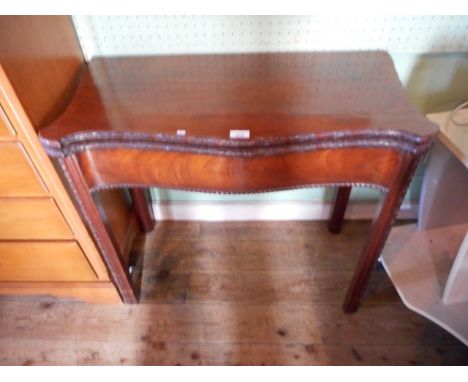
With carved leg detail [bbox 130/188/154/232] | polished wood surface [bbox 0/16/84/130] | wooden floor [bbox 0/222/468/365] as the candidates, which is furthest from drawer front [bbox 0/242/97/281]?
polished wood surface [bbox 0/16/84/130]

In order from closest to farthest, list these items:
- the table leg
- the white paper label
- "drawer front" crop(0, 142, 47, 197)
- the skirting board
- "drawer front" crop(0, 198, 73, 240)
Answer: the white paper label
"drawer front" crop(0, 142, 47, 197)
"drawer front" crop(0, 198, 73, 240)
the table leg
the skirting board

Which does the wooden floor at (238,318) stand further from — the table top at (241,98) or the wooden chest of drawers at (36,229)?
the table top at (241,98)

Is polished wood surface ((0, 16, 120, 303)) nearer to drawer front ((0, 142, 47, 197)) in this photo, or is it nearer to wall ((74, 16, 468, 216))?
drawer front ((0, 142, 47, 197))

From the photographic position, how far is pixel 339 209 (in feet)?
4.39

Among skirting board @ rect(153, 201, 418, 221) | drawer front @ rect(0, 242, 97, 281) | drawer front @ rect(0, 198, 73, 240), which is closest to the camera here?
drawer front @ rect(0, 198, 73, 240)

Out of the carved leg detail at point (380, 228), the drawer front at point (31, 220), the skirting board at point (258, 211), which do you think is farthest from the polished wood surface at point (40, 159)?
the carved leg detail at point (380, 228)

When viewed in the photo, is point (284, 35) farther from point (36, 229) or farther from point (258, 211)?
point (36, 229)

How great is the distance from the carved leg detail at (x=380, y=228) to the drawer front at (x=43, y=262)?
2.86 feet

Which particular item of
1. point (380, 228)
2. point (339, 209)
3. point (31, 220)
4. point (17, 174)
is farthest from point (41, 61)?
point (339, 209)

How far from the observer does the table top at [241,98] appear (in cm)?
71

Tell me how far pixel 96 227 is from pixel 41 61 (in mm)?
438

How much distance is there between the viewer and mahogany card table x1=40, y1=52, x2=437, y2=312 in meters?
0.70
